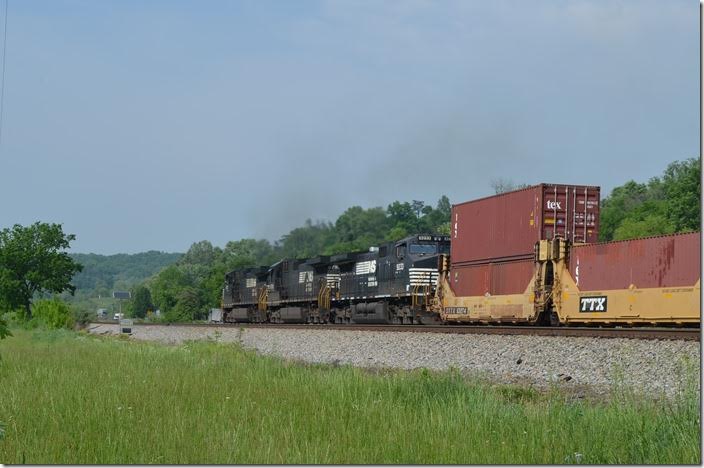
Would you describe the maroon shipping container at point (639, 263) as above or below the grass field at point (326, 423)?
above

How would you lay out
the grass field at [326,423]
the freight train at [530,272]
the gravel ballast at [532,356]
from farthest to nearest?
the freight train at [530,272] < the gravel ballast at [532,356] < the grass field at [326,423]

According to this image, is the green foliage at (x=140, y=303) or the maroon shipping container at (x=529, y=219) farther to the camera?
the green foliage at (x=140, y=303)

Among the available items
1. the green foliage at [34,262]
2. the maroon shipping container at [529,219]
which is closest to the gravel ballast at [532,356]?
the maroon shipping container at [529,219]

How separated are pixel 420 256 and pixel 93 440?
74.0 ft

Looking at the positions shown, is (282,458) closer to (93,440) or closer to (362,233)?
(93,440)

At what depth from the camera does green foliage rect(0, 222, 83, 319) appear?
185 ft

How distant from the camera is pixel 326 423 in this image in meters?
9.69

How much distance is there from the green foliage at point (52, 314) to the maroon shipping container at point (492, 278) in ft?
89.4

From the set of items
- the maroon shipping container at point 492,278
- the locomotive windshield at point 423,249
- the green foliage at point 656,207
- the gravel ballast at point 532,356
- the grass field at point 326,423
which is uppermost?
the green foliage at point 656,207

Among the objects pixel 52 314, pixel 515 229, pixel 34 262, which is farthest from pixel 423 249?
pixel 34 262

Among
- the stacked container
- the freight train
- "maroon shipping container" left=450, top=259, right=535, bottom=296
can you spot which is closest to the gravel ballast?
the freight train

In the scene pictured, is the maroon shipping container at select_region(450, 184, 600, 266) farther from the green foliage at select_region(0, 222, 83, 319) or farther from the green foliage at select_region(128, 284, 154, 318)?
the green foliage at select_region(128, 284, 154, 318)

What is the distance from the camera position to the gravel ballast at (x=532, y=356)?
14059 millimetres

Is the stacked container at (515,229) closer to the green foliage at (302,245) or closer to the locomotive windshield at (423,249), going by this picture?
the locomotive windshield at (423,249)
